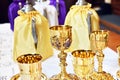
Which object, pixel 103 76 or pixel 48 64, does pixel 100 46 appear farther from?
pixel 48 64

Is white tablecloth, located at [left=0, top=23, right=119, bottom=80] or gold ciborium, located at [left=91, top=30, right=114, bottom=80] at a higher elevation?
gold ciborium, located at [left=91, top=30, right=114, bottom=80]

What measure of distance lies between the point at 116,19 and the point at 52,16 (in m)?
1.84

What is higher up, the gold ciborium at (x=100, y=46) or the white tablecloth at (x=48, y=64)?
the gold ciborium at (x=100, y=46)

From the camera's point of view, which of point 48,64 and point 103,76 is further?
point 48,64

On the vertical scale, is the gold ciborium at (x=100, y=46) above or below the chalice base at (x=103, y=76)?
above

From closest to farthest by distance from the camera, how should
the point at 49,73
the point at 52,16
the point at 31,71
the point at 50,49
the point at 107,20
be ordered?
1. the point at 31,71
2. the point at 49,73
3. the point at 50,49
4. the point at 52,16
5. the point at 107,20

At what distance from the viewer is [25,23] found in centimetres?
72

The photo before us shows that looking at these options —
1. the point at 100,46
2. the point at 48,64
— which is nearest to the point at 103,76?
the point at 100,46

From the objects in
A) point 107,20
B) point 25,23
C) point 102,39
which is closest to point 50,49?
point 25,23

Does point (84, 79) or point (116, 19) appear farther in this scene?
point (116, 19)

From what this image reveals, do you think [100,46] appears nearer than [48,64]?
Yes

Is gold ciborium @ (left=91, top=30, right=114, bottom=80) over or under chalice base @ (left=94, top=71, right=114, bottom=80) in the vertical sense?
over

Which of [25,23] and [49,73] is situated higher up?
[25,23]

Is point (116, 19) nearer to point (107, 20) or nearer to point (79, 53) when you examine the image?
point (107, 20)
